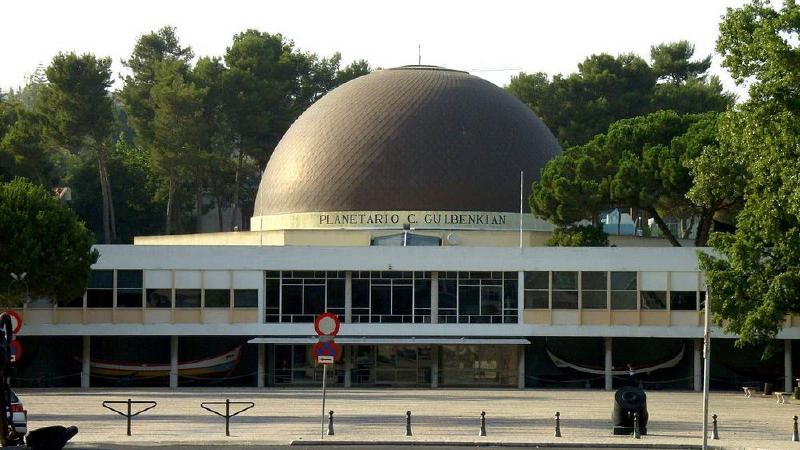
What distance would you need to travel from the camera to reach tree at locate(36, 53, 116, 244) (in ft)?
263

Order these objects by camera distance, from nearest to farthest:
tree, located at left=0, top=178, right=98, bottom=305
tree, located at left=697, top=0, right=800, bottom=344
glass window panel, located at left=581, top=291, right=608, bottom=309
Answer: tree, located at left=697, top=0, right=800, bottom=344 < tree, located at left=0, top=178, right=98, bottom=305 < glass window panel, located at left=581, top=291, right=608, bottom=309

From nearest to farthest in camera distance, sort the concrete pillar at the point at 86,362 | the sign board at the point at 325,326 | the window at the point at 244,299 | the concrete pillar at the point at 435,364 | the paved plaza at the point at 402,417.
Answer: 1. the sign board at the point at 325,326
2. the paved plaza at the point at 402,417
3. the window at the point at 244,299
4. the concrete pillar at the point at 86,362
5. the concrete pillar at the point at 435,364

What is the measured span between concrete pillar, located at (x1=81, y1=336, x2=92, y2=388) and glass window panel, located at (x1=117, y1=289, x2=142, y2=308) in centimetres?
188

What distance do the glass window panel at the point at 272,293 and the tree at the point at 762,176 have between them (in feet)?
51.5

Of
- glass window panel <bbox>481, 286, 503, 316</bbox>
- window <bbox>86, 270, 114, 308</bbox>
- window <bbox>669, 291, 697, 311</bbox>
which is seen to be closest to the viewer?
window <bbox>669, 291, 697, 311</bbox>

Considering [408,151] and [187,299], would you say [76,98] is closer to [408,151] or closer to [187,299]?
[408,151]

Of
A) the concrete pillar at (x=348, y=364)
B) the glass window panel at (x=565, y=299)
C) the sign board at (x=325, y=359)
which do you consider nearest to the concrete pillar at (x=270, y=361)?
the concrete pillar at (x=348, y=364)

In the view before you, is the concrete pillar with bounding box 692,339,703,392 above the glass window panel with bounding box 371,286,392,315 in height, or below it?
below

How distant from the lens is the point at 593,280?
5103 cm

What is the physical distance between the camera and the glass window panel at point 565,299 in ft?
168

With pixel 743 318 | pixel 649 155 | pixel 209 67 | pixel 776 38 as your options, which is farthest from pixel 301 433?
pixel 209 67

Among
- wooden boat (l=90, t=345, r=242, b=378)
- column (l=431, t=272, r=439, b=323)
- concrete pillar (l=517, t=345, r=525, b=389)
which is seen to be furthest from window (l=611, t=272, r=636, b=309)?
wooden boat (l=90, t=345, r=242, b=378)

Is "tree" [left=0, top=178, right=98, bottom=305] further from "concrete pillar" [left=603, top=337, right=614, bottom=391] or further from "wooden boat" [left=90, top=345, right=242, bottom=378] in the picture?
"concrete pillar" [left=603, top=337, right=614, bottom=391]

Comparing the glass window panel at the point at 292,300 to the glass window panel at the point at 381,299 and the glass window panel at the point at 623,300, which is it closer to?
the glass window panel at the point at 381,299
